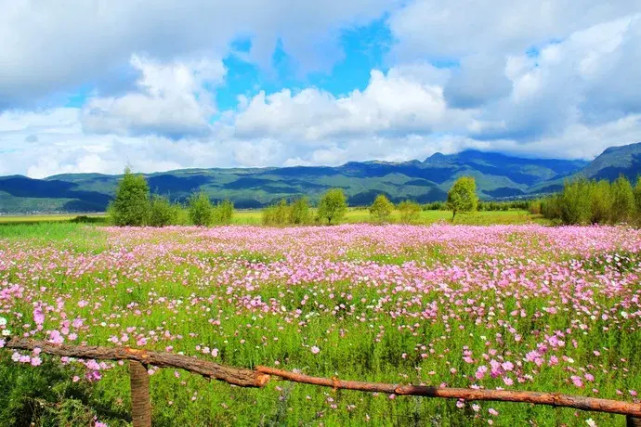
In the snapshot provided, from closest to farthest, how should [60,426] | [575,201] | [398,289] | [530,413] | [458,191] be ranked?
[60,426], [530,413], [398,289], [575,201], [458,191]

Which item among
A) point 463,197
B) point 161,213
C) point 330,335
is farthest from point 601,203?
point 161,213

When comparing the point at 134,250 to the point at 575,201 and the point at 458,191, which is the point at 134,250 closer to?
the point at 575,201

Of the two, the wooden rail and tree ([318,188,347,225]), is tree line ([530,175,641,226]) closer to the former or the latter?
the wooden rail

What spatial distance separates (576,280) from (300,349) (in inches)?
238

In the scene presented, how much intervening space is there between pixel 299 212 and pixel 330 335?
151 ft

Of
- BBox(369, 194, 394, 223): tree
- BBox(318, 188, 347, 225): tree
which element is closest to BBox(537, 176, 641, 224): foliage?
BBox(318, 188, 347, 225): tree

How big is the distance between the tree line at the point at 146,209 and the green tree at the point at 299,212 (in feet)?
37.2

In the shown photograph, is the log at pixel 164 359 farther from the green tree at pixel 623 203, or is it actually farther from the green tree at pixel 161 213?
the green tree at pixel 161 213

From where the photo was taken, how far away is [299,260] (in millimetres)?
12000

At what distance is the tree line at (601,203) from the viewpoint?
95.4 feet

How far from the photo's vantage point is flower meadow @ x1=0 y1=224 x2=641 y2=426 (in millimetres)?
4129

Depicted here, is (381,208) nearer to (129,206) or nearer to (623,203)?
(623,203)

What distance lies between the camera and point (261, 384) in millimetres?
2693

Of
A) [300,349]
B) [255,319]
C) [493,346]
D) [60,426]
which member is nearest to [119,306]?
[255,319]
